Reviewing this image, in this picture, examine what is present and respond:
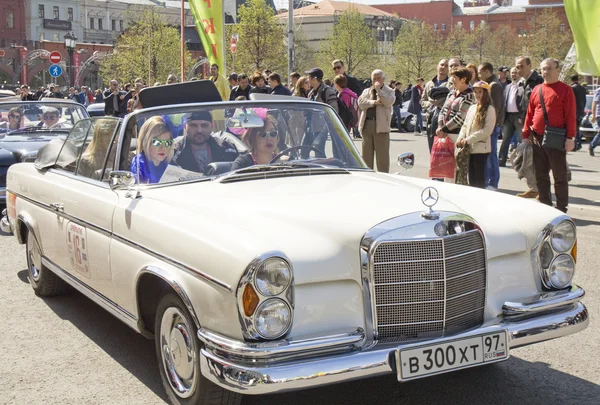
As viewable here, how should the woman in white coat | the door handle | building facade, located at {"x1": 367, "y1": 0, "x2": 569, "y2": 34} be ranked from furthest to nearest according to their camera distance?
1. building facade, located at {"x1": 367, "y1": 0, "x2": 569, "y2": 34}
2. the woman in white coat
3. the door handle

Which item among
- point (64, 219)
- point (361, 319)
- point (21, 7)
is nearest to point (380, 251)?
point (361, 319)

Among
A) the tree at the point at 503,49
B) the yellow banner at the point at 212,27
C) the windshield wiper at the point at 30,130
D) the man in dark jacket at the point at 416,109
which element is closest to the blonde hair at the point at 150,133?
the windshield wiper at the point at 30,130

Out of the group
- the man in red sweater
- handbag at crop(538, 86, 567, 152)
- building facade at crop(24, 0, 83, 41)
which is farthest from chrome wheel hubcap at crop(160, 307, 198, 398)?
building facade at crop(24, 0, 83, 41)

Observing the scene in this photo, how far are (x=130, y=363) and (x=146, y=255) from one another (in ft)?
3.51

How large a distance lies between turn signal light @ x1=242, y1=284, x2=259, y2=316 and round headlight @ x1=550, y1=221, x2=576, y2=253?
1.76 m

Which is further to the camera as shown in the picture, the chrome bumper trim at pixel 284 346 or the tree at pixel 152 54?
the tree at pixel 152 54

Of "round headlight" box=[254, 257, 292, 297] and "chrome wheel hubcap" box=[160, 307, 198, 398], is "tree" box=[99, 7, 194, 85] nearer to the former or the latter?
"chrome wheel hubcap" box=[160, 307, 198, 398]

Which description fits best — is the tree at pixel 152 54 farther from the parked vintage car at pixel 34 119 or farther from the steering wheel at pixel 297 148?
the steering wheel at pixel 297 148

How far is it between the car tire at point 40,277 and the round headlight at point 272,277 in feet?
11.0

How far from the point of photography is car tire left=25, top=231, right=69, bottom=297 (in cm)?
660

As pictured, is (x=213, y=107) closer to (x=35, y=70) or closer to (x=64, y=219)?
(x=64, y=219)

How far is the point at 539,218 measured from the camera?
447 centimetres

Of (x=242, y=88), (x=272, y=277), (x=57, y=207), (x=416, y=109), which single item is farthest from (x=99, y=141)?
(x=416, y=109)

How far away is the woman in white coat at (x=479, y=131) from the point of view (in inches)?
376
